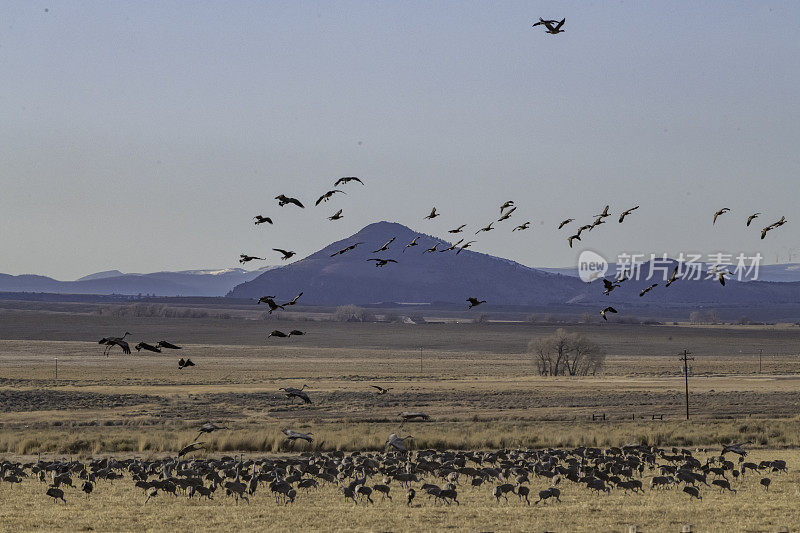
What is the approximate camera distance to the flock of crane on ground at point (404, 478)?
27.5 meters

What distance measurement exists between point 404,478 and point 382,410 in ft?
128

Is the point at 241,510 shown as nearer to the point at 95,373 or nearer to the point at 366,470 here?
the point at 366,470

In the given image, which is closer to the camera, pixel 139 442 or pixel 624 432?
pixel 139 442

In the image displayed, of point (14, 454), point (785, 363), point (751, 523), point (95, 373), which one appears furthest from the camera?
point (785, 363)

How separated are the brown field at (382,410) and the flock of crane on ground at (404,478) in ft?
1.44

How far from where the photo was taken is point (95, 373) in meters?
104

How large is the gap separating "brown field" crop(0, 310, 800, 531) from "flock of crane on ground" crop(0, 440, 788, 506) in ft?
1.44

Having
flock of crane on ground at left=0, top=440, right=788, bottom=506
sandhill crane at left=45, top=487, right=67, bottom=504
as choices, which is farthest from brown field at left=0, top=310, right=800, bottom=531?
flock of crane on ground at left=0, top=440, right=788, bottom=506

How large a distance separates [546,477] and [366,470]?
5574mm

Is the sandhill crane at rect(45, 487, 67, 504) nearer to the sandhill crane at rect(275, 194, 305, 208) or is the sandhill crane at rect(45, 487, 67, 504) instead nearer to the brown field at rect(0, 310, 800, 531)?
the brown field at rect(0, 310, 800, 531)

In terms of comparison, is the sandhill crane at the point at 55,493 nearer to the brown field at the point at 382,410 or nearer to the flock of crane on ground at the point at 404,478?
the flock of crane on ground at the point at 404,478

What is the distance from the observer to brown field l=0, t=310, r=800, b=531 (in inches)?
995

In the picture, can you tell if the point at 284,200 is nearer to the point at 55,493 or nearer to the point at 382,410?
the point at 55,493

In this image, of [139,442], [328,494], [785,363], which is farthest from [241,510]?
[785,363]
